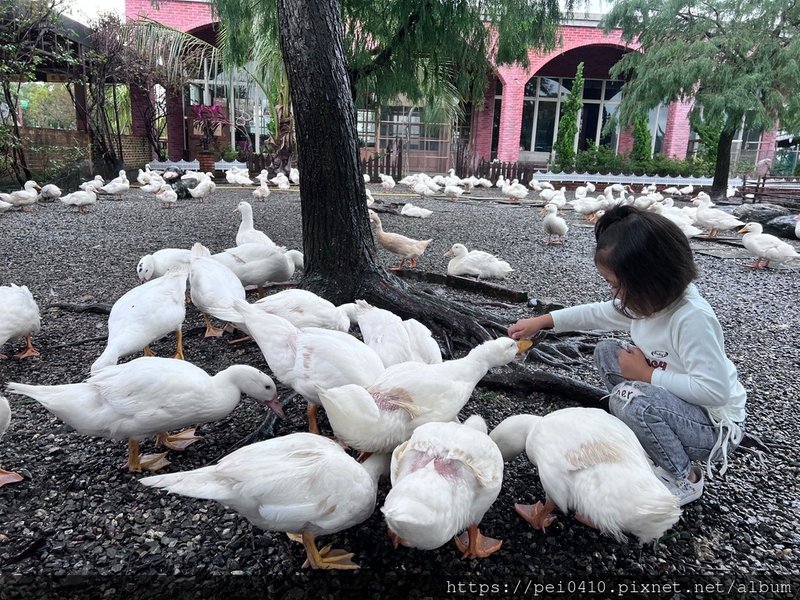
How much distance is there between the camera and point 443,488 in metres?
1.62

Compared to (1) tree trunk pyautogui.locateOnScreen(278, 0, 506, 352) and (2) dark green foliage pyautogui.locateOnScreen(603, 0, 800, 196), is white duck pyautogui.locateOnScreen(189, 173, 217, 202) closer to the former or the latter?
(1) tree trunk pyautogui.locateOnScreen(278, 0, 506, 352)

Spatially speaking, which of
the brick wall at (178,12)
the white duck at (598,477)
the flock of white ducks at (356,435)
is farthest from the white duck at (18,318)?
the brick wall at (178,12)

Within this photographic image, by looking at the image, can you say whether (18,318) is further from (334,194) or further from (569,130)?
(569,130)

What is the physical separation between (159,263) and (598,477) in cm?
381

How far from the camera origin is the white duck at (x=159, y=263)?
409 cm

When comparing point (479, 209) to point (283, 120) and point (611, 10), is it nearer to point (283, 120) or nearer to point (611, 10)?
point (283, 120)

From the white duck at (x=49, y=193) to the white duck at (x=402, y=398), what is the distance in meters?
11.4

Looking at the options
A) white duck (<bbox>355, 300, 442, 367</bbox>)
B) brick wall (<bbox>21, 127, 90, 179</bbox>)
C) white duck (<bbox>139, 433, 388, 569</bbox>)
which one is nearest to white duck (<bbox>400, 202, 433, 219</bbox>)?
white duck (<bbox>355, 300, 442, 367</bbox>)

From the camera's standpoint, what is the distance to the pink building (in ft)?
61.2

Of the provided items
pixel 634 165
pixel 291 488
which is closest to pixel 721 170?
pixel 634 165

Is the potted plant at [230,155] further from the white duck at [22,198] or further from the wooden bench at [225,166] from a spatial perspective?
the white duck at [22,198]

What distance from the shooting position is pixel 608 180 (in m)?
18.1

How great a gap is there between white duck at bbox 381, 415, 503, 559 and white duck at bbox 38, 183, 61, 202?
1190 centimetres

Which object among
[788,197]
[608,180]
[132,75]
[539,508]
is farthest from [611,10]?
[539,508]
